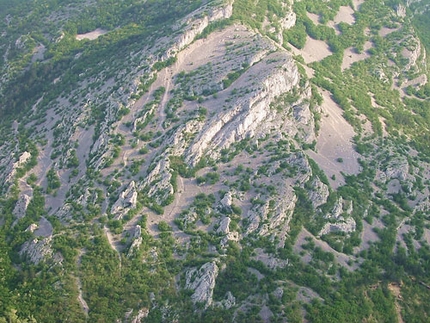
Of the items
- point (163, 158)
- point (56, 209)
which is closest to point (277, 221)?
point (163, 158)

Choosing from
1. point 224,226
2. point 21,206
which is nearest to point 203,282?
point 224,226

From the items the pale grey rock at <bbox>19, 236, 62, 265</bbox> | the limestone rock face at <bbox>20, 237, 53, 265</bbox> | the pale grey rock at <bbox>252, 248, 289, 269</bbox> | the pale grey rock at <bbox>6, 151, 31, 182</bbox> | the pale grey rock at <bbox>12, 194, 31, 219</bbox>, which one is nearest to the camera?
the pale grey rock at <bbox>252, 248, 289, 269</bbox>

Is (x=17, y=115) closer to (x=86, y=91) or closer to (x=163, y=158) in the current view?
(x=86, y=91)

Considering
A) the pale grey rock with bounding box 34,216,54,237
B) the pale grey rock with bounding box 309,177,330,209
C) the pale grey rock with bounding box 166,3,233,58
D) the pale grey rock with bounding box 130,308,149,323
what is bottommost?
the pale grey rock with bounding box 130,308,149,323

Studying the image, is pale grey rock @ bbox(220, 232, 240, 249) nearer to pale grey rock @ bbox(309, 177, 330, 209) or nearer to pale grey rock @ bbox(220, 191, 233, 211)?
pale grey rock @ bbox(220, 191, 233, 211)

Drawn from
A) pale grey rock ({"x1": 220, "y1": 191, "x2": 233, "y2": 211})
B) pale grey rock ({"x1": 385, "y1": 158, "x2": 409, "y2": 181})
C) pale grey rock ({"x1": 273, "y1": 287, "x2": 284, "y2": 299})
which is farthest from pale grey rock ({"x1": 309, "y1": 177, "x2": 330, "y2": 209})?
pale grey rock ({"x1": 273, "y1": 287, "x2": 284, "y2": 299})

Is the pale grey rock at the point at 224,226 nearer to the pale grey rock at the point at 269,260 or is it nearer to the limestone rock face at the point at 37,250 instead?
the pale grey rock at the point at 269,260

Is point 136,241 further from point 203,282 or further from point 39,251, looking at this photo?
point 39,251

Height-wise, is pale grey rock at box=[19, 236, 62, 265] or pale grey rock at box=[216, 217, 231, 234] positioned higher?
pale grey rock at box=[19, 236, 62, 265]
